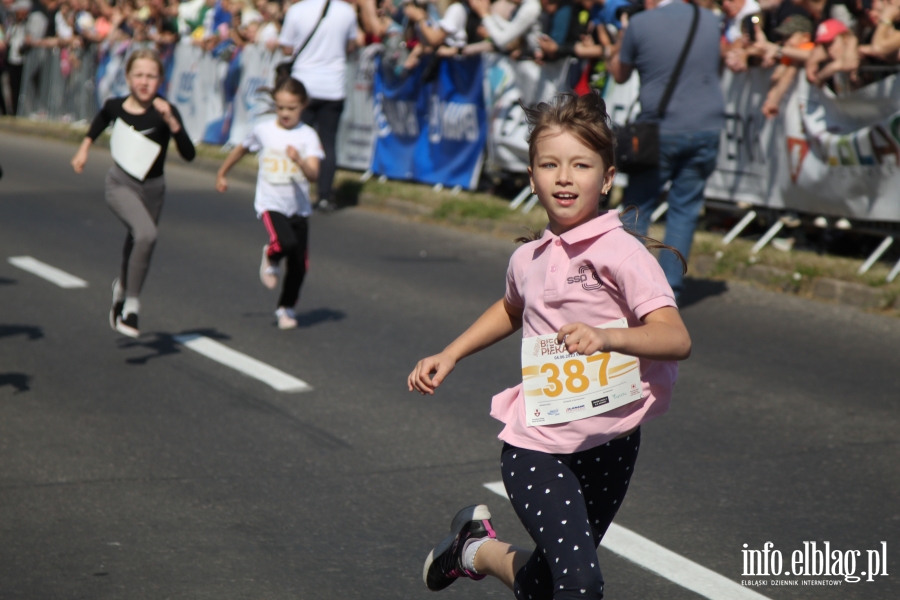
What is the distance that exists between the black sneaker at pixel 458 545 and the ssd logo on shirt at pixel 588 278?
82 centimetres

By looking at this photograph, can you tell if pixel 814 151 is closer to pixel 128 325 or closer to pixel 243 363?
pixel 243 363

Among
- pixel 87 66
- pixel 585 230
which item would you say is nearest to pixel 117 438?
pixel 585 230

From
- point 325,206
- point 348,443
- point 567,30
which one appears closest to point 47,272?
point 325,206

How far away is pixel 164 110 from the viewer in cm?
723

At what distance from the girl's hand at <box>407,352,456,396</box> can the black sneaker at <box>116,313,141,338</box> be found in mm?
4197

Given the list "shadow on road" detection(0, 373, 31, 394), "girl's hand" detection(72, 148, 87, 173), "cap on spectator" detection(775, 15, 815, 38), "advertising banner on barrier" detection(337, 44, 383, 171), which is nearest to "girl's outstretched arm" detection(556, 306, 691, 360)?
"shadow on road" detection(0, 373, 31, 394)

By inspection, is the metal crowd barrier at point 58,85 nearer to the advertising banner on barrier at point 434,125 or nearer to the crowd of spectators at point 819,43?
the advertising banner on barrier at point 434,125

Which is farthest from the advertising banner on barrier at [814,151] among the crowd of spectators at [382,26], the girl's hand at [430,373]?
the girl's hand at [430,373]

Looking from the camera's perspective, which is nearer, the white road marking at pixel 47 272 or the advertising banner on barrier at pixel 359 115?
the white road marking at pixel 47 272

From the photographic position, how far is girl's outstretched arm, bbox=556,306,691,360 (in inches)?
103

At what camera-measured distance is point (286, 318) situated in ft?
26.0

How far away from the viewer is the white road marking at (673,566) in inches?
151

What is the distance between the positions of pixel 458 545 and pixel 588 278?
977 mm

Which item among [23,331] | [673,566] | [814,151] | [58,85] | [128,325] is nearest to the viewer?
[673,566]
